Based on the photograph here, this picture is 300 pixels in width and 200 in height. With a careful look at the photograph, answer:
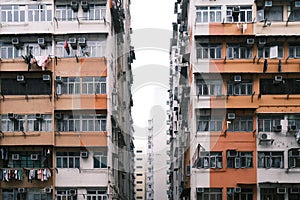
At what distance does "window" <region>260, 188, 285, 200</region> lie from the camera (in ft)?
68.4

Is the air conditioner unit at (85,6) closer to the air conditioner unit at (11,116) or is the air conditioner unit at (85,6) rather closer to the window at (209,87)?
the air conditioner unit at (11,116)

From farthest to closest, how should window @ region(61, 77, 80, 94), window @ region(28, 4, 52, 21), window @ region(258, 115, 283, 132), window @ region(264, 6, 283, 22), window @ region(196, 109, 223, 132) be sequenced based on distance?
window @ region(28, 4, 52, 21) → window @ region(264, 6, 283, 22) → window @ region(61, 77, 80, 94) → window @ region(196, 109, 223, 132) → window @ region(258, 115, 283, 132)

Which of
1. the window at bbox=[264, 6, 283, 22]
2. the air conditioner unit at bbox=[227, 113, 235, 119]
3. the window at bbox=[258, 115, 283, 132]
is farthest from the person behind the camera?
the window at bbox=[264, 6, 283, 22]

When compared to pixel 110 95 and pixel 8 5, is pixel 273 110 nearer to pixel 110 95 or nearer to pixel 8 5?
pixel 110 95

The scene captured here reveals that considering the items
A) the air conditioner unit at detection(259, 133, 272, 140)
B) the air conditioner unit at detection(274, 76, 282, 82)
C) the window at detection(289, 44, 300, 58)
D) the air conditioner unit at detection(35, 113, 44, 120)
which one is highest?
the window at detection(289, 44, 300, 58)

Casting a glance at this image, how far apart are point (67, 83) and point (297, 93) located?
8.34 meters

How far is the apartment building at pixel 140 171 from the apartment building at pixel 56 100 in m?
60.6

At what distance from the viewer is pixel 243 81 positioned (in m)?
21.5

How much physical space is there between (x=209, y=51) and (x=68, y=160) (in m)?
6.47

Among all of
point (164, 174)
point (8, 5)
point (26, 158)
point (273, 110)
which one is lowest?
point (164, 174)

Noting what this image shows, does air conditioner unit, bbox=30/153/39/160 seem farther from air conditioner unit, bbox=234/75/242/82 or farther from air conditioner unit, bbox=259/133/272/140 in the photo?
air conditioner unit, bbox=259/133/272/140

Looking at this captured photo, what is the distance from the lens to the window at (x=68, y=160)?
842 inches

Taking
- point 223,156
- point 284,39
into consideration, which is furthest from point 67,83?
point 284,39

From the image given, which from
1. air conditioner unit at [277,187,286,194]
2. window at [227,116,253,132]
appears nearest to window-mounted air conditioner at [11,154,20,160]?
window at [227,116,253,132]
